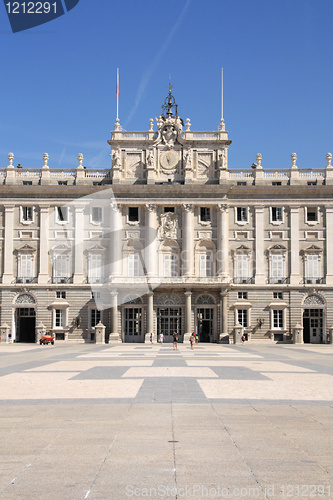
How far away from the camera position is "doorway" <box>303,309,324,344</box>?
62.8 meters

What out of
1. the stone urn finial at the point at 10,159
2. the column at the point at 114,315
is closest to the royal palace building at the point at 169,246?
the column at the point at 114,315

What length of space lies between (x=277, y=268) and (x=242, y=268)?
3790mm

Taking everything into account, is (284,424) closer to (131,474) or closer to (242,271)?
(131,474)

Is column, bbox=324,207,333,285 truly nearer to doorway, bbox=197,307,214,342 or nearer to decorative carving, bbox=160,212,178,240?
doorway, bbox=197,307,214,342

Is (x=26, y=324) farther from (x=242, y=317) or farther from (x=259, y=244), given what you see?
(x=259, y=244)

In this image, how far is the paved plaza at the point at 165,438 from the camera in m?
8.71

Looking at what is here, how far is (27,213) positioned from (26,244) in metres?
3.52

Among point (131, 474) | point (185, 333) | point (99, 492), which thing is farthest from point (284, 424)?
point (185, 333)

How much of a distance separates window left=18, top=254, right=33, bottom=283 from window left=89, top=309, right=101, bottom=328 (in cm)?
779

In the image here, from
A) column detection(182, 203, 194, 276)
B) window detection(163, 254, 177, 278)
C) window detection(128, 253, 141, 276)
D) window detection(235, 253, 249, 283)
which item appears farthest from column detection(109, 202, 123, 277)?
window detection(235, 253, 249, 283)

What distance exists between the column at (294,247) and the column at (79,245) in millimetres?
22779

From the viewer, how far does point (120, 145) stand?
212 feet

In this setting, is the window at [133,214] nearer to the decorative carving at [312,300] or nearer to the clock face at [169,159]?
the clock face at [169,159]

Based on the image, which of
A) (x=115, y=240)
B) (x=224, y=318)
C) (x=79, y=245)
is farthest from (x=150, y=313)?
(x=79, y=245)
